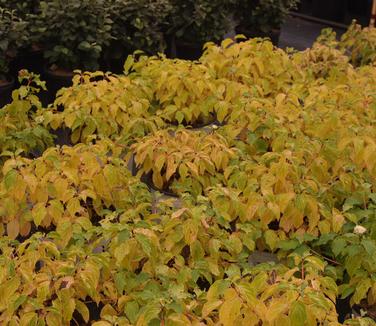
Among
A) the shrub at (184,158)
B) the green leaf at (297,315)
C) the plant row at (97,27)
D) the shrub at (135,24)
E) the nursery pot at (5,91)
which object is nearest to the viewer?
the green leaf at (297,315)

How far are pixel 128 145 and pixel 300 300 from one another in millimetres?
2009

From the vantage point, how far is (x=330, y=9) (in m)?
12.8

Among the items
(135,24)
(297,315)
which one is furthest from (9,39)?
(297,315)

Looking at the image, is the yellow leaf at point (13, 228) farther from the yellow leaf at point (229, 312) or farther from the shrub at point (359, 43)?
the shrub at point (359, 43)

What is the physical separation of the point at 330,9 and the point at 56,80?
852 centimetres

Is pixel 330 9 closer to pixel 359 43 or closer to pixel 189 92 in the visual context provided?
pixel 359 43

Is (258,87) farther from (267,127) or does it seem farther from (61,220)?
(61,220)

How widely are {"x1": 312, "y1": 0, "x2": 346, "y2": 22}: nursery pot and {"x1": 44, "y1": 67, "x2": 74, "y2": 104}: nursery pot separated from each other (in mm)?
8346

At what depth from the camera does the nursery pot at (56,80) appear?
5.93 metres

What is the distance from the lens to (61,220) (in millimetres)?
2865

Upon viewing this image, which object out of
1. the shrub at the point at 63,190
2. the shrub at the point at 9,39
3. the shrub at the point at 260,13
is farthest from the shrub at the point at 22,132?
the shrub at the point at 260,13

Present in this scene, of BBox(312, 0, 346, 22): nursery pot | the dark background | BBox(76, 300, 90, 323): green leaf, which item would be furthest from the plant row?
BBox(312, 0, 346, 22): nursery pot

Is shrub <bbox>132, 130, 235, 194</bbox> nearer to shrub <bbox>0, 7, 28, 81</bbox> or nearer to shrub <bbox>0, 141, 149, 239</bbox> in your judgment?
shrub <bbox>0, 141, 149, 239</bbox>

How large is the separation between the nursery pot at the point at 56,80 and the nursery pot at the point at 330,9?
27.4 ft
